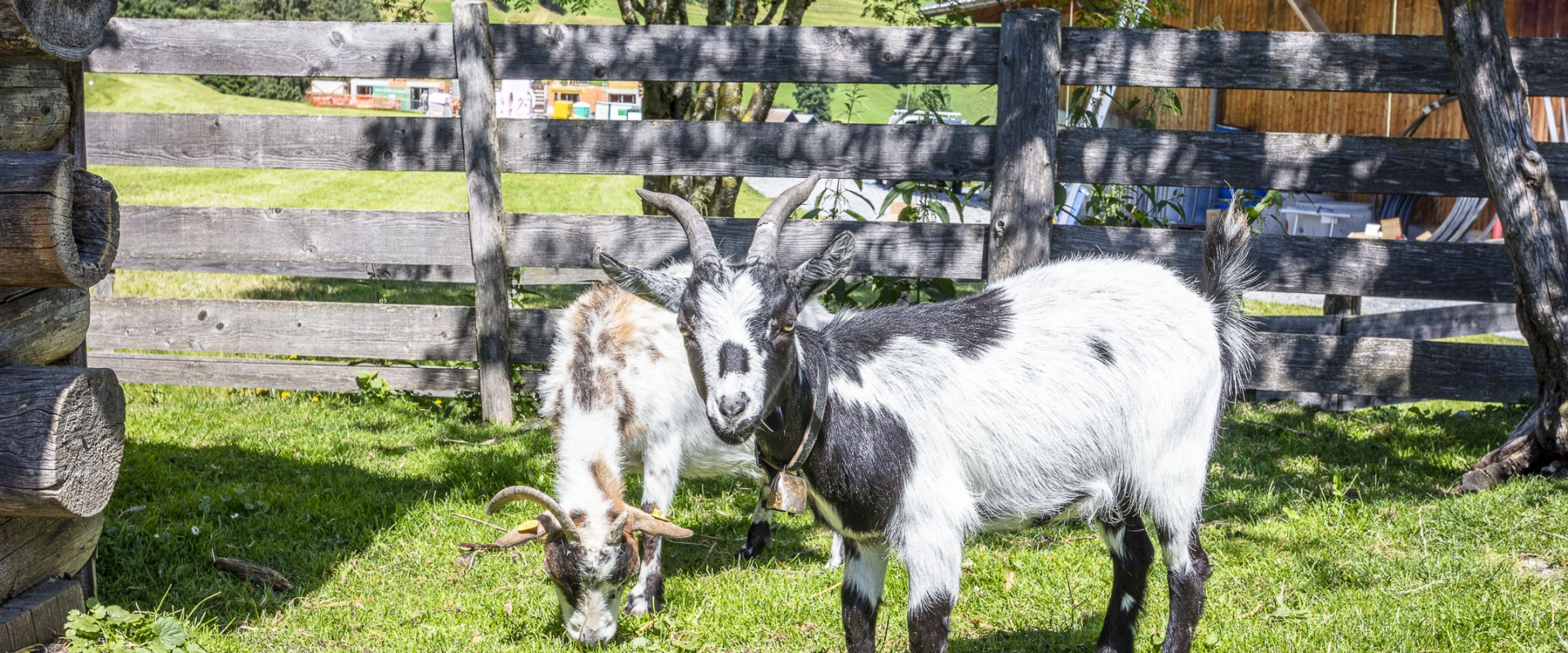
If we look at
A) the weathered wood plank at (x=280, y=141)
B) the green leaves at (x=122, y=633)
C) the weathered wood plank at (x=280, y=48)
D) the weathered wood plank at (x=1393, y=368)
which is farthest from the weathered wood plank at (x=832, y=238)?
the green leaves at (x=122, y=633)

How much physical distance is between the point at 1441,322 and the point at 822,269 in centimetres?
688

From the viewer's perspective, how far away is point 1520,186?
5.18 m

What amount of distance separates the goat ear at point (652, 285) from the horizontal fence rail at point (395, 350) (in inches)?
137

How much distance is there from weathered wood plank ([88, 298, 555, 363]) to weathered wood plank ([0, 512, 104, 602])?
284 centimetres

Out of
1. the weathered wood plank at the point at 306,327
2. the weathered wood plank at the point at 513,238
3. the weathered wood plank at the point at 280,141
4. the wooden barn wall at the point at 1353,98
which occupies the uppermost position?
the wooden barn wall at the point at 1353,98

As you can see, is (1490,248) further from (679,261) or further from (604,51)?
(604,51)

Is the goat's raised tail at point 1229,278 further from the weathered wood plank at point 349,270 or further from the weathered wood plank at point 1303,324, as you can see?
the weathered wood plank at point 349,270

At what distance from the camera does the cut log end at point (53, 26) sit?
3209mm

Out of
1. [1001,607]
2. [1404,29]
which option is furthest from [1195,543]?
[1404,29]

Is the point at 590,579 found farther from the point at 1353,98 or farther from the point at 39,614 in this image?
the point at 1353,98

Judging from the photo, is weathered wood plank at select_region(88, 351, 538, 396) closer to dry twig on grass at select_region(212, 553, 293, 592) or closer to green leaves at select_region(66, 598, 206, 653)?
dry twig on grass at select_region(212, 553, 293, 592)

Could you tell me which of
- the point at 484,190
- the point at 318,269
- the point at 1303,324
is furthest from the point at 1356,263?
the point at 318,269

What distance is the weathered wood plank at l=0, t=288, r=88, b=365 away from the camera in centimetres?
348

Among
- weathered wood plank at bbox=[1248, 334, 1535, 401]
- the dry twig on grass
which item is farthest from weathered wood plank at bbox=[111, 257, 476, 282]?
weathered wood plank at bbox=[1248, 334, 1535, 401]
